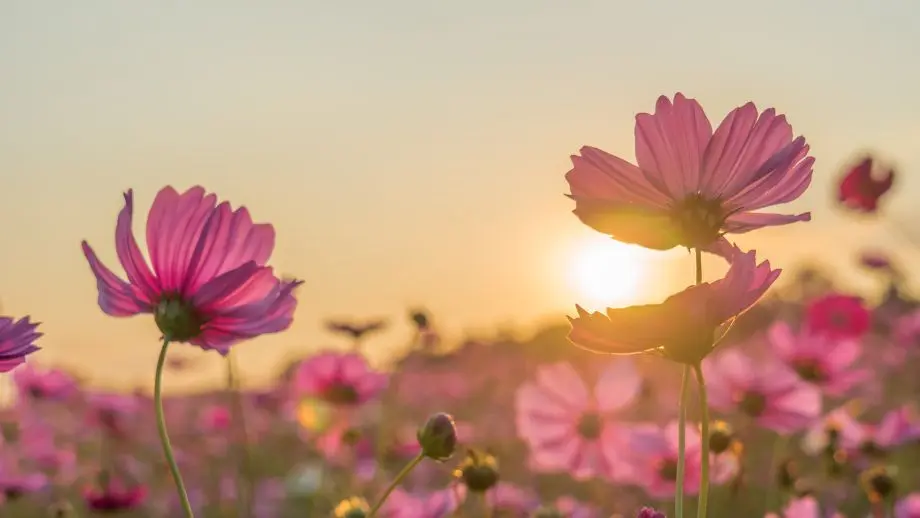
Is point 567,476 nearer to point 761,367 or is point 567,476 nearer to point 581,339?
point 761,367

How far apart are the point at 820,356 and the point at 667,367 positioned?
4.55 m

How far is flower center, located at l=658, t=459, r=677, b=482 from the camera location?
2162 millimetres

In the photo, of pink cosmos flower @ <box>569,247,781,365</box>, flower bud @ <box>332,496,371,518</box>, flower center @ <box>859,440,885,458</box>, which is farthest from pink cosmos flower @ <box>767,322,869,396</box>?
pink cosmos flower @ <box>569,247,781,365</box>

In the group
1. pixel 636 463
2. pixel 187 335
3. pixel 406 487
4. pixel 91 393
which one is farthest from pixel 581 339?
pixel 91 393

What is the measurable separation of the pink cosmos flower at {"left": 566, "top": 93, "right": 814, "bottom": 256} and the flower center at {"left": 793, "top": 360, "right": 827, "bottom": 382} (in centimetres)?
163

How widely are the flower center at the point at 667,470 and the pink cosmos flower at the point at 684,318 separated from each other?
1.25 metres

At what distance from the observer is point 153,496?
467 cm

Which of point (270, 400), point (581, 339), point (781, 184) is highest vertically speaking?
point (781, 184)

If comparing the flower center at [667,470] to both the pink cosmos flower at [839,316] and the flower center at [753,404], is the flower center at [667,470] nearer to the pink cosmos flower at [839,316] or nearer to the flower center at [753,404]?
the flower center at [753,404]

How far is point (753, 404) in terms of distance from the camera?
7.42 ft

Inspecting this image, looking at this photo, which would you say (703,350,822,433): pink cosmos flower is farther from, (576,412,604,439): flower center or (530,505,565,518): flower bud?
(530,505,565,518): flower bud

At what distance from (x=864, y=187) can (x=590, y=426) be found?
1268mm

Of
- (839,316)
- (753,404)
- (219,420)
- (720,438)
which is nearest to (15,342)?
(720,438)

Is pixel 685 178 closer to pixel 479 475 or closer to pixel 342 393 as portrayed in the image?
pixel 479 475
